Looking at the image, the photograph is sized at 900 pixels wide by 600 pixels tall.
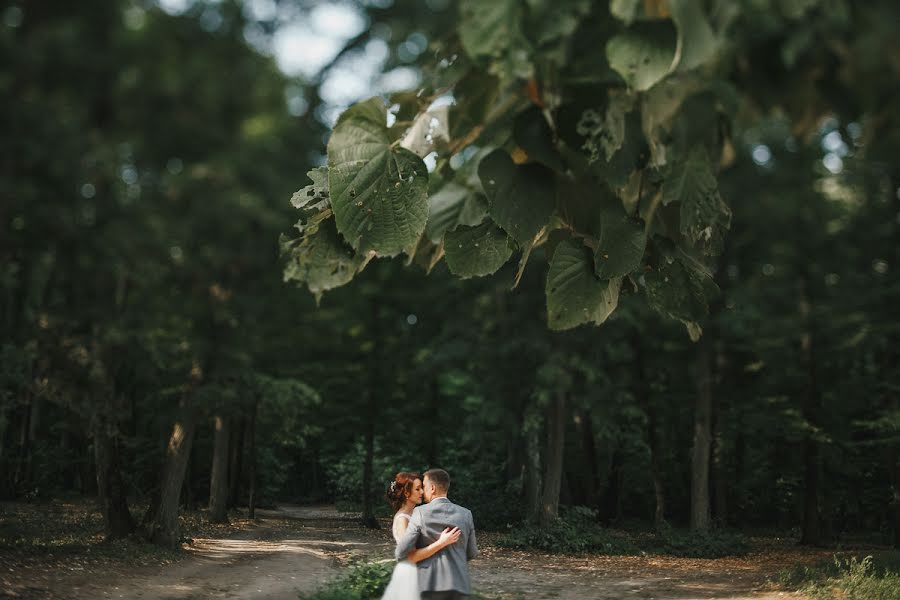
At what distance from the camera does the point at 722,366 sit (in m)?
21.2

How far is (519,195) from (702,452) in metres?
18.0

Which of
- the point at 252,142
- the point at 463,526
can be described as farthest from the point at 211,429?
the point at 463,526

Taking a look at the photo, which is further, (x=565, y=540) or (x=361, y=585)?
(x=565, y=540)

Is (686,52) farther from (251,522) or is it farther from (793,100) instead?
(251,522)

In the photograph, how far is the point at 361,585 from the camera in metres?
8.84

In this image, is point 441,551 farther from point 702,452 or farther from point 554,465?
point 702,452

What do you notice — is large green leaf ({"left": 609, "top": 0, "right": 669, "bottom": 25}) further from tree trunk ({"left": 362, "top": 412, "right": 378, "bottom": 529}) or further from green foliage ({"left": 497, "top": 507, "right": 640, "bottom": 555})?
tree trunk ({"left": 362, "top": 412, "right": 378, "bottom": 529})

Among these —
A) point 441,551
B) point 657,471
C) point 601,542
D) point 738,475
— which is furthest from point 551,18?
point 738,475

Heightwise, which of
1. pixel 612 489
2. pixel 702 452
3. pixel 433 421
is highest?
pixel 433 421

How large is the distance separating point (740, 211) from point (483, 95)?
15.5 meters

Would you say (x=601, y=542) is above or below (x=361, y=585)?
below

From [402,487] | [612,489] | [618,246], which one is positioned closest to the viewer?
[618,246]

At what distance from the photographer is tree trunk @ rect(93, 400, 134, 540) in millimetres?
12734

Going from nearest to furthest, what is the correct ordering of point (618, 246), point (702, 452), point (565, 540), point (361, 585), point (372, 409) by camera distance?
point (618, 246), point (361, 585), point (565, 540), point (702, 452), point (372, 409)
